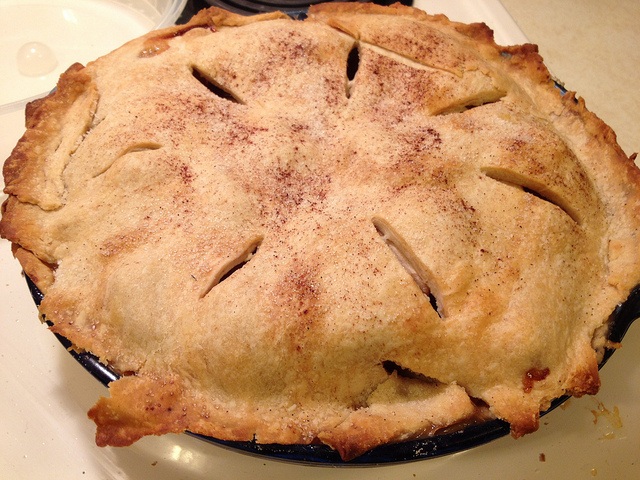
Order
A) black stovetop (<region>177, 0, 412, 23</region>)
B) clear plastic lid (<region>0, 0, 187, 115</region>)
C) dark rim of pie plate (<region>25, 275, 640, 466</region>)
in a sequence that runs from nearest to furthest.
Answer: dark rim of pie plate (<region>25, 275, 640, 466</region>) < black stovetop (<region>177, 0, 412, 23</region>) < clear plastic lid (<region>0, 0, 187, 115</region>)

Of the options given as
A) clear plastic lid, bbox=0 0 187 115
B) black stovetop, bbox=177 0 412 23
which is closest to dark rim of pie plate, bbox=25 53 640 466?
black stovetop, bbox=177 0 412 23

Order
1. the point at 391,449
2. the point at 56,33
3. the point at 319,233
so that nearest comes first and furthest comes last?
the point at 391,449 < the point at 319,233 < the point at 56,33

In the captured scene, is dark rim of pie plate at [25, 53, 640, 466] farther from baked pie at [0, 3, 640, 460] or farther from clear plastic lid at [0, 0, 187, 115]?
clear plastic lid at [0, 0, 187, 115]

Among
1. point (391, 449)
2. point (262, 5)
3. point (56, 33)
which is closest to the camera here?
point (391, 449)

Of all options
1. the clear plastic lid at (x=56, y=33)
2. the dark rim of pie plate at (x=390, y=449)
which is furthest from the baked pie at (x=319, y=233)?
the clear plastic lid at (x=56, y=33)

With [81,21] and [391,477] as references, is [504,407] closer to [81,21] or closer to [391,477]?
[391,477]

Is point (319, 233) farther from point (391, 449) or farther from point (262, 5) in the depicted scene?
point (262, 5)

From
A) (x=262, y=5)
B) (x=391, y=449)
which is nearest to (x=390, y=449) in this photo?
(x=391, y=449)

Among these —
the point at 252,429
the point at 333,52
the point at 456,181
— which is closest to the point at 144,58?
the point at 333,52
